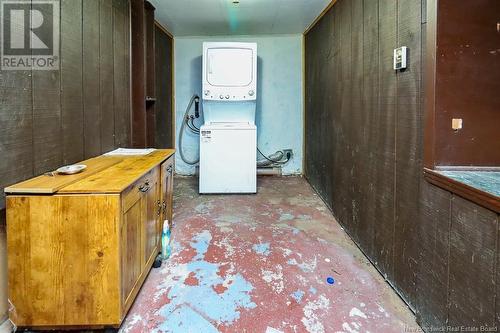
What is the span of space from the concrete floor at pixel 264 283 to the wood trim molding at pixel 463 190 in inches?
27.7

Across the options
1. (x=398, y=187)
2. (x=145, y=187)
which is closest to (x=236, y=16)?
(x=145, y=187)

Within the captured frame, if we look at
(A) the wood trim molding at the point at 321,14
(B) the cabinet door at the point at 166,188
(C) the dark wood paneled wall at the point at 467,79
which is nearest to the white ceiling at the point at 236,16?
(A) the wood trim molding at the point at 321,14

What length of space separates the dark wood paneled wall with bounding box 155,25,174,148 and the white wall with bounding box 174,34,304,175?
0.64 ft

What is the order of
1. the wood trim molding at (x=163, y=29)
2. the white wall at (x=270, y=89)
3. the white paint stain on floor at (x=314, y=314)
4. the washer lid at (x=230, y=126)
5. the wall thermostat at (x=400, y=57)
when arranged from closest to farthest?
the white paint stain on floor at (x=314, y=314) → the wall thermostat at (x=400, y=57) → the washer lid at (x=230, y=126) → the wood trim molding at (x=163, y=29) → the white wall at (x=270, y=89)

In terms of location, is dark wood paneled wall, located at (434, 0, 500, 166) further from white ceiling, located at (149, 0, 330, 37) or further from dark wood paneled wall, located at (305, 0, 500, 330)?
white ceiling, located at (149, 0, 330, 37)

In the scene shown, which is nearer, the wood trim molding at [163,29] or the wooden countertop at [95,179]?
the wooden countertop at [95,179]

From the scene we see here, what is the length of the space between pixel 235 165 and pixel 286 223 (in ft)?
3.89

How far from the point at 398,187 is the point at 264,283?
925 mm

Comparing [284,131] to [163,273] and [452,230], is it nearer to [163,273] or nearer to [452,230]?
[163,273]

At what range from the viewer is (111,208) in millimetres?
1397

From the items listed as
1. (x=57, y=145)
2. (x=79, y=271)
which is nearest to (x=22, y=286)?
(x=79, y=271)

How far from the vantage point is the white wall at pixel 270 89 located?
4.96m

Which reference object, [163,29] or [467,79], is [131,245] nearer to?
[467,79]

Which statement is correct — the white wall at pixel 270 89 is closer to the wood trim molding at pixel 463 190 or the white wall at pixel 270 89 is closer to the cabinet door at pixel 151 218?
the cabinet door at pixel 151 218
